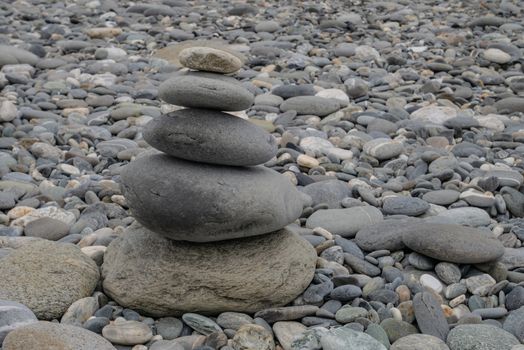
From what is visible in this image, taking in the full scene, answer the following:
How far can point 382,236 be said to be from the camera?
3941mm

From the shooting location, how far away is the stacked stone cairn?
321 centimetres

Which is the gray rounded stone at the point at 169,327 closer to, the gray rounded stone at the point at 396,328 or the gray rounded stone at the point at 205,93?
the gray rounded stone at the point at 396,328

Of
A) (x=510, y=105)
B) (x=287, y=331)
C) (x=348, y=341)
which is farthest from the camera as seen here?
Result: (x=510, y=105)

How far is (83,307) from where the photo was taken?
3.14 m

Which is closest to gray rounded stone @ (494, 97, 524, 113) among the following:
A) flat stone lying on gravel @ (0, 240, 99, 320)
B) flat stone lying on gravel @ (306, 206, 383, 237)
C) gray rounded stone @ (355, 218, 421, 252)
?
flat stone lying on gravel @ (306, 206, 383, 237)

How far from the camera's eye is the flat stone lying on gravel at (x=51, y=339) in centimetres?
260

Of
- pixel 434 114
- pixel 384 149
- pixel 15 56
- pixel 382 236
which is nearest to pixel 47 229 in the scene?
pixel 382 236

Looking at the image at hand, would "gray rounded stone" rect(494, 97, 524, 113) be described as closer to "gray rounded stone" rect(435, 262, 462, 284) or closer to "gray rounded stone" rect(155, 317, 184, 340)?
"gray rounded stone" rect(435, 262, 462, 284)

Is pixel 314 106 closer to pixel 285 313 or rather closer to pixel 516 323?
pixel 285 313

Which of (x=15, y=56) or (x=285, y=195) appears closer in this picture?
(x=285, y=195)

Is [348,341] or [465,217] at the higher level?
[348,341]

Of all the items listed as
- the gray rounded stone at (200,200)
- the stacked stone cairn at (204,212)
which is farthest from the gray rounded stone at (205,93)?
the gray rounded stone at (200,200)

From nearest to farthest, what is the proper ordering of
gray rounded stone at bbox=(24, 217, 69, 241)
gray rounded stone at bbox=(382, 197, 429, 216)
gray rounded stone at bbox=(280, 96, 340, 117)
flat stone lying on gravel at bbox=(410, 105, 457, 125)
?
gray rounded stone at bbox=(24, 217, 69, 241)
gray rounded stone at bbox=(382, 197, 429, 216)
flat stone lying on gravel at bbox=(410, 105, 457, 125)
gray rounded stone at bbox=(280, 96, 340, 117)

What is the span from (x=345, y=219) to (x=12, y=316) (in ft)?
7.34
